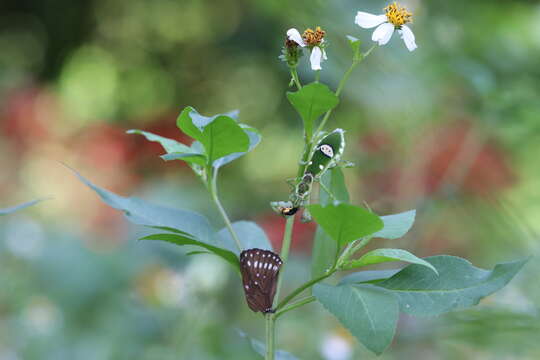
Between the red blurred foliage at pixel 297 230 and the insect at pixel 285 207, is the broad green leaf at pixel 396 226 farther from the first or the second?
the red blurred foliage at pixel 297 230

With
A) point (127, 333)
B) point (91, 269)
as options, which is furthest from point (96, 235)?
point (127, 333)

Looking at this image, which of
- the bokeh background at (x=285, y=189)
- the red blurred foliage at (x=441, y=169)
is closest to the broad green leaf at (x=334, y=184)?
the bokeh background at (x=285, y=189)

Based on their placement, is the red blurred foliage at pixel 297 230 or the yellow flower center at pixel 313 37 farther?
the red blurred foliage at pixel 297 230

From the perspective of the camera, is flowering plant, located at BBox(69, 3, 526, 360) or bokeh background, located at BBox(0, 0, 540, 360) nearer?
flowering plant, located at BBox(69, 3, 526, 360)

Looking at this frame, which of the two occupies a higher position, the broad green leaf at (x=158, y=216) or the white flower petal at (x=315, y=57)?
the white flower petal at (x=315, y=57)

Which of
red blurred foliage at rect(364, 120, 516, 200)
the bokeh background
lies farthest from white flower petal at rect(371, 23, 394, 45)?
red blurred foliage at rect(364, 120, 516, 200)

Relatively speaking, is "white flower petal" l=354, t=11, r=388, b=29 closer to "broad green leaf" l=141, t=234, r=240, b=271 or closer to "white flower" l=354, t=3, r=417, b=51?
"white flower" l=354, t=3, r=417, b=51

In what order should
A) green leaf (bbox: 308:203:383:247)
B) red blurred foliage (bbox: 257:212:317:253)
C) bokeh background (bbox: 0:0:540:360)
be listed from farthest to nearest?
1. red blurred foliage (bbox: 257:212:317:253)
2. bokeh background (bbox: 0:0:540:360)
3. green leaf (bbox: 308:203:383:247)
